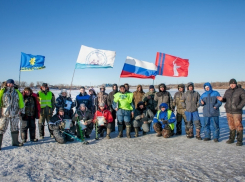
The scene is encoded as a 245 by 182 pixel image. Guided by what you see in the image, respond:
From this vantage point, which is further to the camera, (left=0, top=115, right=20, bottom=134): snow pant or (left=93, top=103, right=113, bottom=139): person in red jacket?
(left=93, top=103, right=113, bottom=139): person in red jacket

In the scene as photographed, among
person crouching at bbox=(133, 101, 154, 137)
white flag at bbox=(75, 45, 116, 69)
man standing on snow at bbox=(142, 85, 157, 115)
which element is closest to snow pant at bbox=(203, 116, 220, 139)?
person crouching at bbox=(133, 101, 154, 137)

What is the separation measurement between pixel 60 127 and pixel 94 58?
9.72 ft

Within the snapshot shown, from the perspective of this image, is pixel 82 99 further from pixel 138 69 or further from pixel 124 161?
pixel 124 161

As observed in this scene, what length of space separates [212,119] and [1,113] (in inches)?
235

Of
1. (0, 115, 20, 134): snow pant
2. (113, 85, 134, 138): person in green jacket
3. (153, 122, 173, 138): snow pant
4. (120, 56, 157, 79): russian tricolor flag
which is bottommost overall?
(153, 122, 173, 138): snow pant

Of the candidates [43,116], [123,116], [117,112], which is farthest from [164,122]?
[43,116]

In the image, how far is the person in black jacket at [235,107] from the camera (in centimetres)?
506

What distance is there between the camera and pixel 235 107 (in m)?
5.11

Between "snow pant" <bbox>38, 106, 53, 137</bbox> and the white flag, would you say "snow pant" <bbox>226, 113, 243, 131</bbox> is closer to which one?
the white flag

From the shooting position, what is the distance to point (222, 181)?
3062mm

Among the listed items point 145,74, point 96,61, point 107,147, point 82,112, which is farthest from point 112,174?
point 145,74

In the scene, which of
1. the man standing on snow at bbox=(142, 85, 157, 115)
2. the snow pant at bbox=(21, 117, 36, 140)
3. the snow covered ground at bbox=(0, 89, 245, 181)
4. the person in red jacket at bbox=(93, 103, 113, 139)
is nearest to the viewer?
the snow covered ground at bbox=(0, 89, 245, 181)

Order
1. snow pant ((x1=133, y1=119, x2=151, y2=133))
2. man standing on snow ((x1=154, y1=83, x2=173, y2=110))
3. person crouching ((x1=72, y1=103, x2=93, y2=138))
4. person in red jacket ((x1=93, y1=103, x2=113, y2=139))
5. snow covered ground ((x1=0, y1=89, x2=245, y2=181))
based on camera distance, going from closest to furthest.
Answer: snow covered ground ((x1=0, y1=89, x2=245, y2=181))
person crouching ((x1=72, y1=103, x2=93, y2=138))
person in red jacket ((x1=93, y1=103, x2=113, y2=139))
snow pant ((x1=133, y1=119, x2=151, y2=133))
man standing on snow ((x1=154, y1=83, x2=173, y2=110))

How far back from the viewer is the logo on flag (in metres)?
8.49
